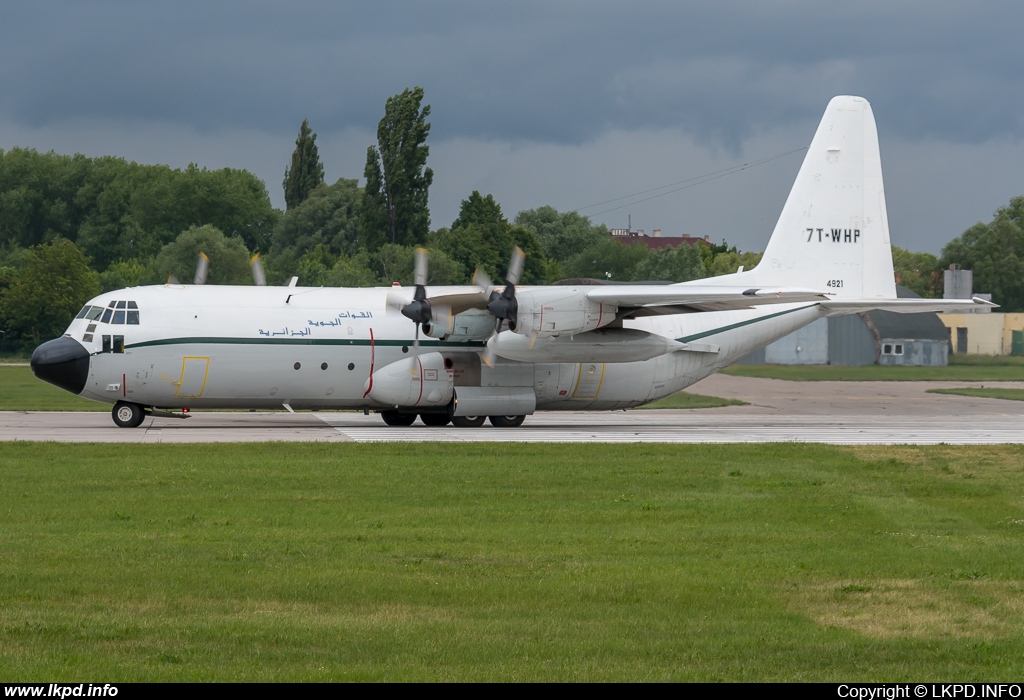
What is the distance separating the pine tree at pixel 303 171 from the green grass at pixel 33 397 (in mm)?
50392

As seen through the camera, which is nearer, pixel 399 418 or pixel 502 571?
pixel 502 571

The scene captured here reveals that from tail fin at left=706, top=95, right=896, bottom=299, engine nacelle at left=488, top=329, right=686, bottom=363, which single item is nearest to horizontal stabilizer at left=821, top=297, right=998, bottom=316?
tail fin at left=706, top=95, right=896, bottom=299

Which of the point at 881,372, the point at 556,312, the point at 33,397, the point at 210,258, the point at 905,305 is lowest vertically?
the point at 33,397

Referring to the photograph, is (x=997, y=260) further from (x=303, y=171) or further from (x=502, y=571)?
(x=502, y=571)

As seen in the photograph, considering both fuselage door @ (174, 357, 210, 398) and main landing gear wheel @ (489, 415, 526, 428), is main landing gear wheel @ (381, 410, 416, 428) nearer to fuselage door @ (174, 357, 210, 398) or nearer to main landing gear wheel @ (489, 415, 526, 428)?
main landing gear wheel @ (489, 415, 526, 428)

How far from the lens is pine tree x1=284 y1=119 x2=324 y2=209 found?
99.9 meters

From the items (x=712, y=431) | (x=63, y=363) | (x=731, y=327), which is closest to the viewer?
(x=63, y=363)

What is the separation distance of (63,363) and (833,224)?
20387mm

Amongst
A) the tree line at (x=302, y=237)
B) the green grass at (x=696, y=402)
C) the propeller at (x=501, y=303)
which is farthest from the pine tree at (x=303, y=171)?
the propeller at (x=501, y=303)

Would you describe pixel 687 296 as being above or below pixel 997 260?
below

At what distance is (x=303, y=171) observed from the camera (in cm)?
10025

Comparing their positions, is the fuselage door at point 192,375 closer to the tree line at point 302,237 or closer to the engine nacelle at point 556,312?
the engine nacelle at point 556,312

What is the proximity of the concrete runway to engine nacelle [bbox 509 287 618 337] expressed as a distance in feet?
8.17

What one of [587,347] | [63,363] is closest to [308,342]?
[63,363]
